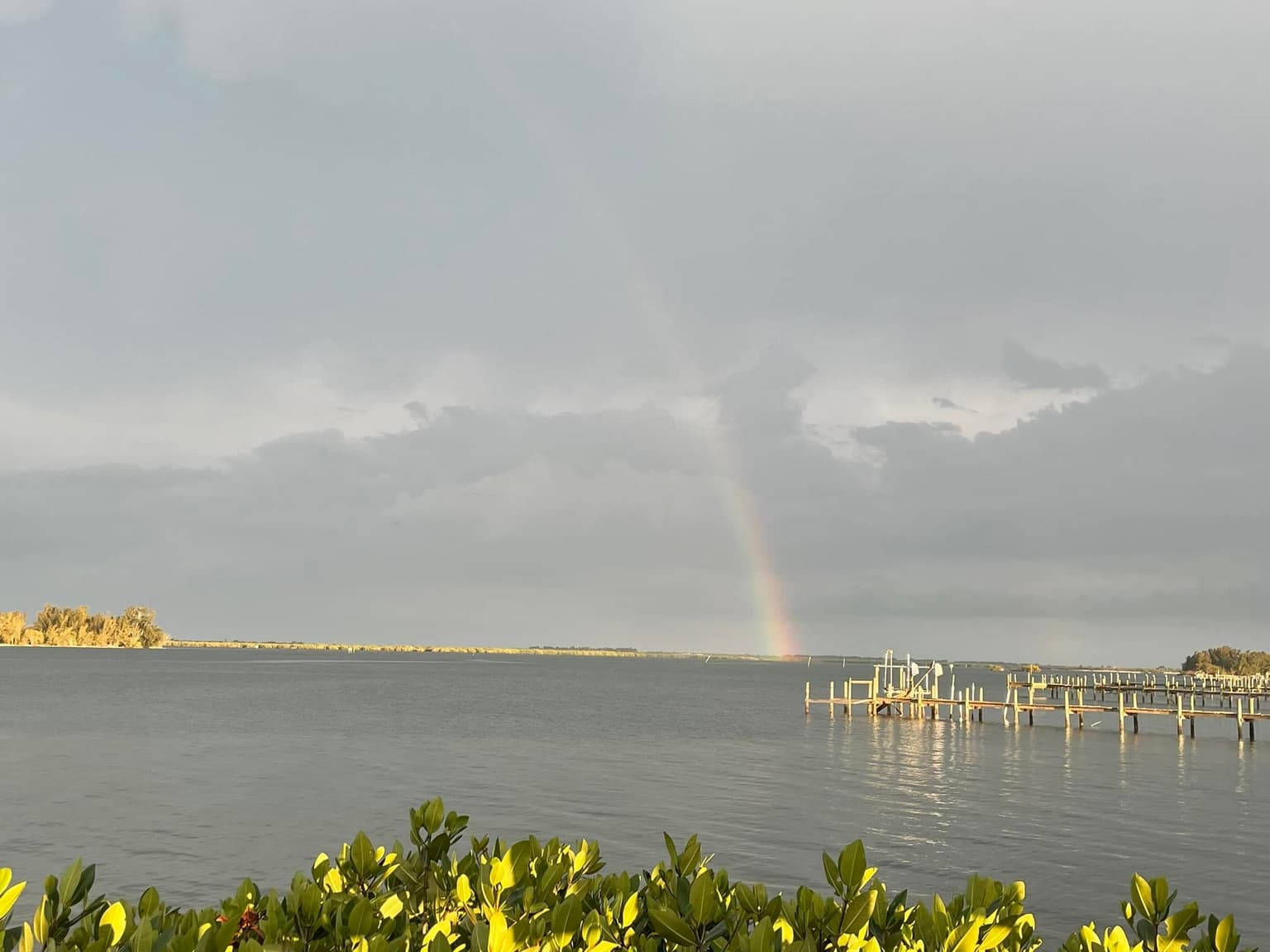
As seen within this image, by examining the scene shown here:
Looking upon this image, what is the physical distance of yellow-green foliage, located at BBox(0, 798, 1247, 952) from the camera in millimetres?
4285

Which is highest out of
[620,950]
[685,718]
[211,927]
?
[211,927]

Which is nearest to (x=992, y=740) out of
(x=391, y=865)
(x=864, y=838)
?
(x=864, y=838)

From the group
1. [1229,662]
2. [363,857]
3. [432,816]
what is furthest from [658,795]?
[1229,662]

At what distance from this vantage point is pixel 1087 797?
125ft

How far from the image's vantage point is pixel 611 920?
4.95 meters

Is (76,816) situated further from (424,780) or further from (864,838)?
(864,838)

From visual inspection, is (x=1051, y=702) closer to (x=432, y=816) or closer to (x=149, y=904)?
(x=432, y=816)

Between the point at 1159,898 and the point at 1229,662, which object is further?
the point at 1229,662

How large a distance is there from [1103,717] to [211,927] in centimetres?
10701

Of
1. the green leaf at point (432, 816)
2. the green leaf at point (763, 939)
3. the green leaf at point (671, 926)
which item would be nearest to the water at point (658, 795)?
the green leaf at point (432, 816)

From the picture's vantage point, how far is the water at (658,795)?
24.2m

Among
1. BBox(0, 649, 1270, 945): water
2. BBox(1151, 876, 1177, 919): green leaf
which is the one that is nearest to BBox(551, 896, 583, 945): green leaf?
BBox(1151, 876, 1177, 919): green leaf

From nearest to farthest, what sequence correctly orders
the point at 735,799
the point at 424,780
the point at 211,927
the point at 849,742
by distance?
1. the point at 211,927
2. the point at 735,799
3. the point at 424,780
4. the point at 849,742

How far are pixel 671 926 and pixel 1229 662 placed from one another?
727 feet
